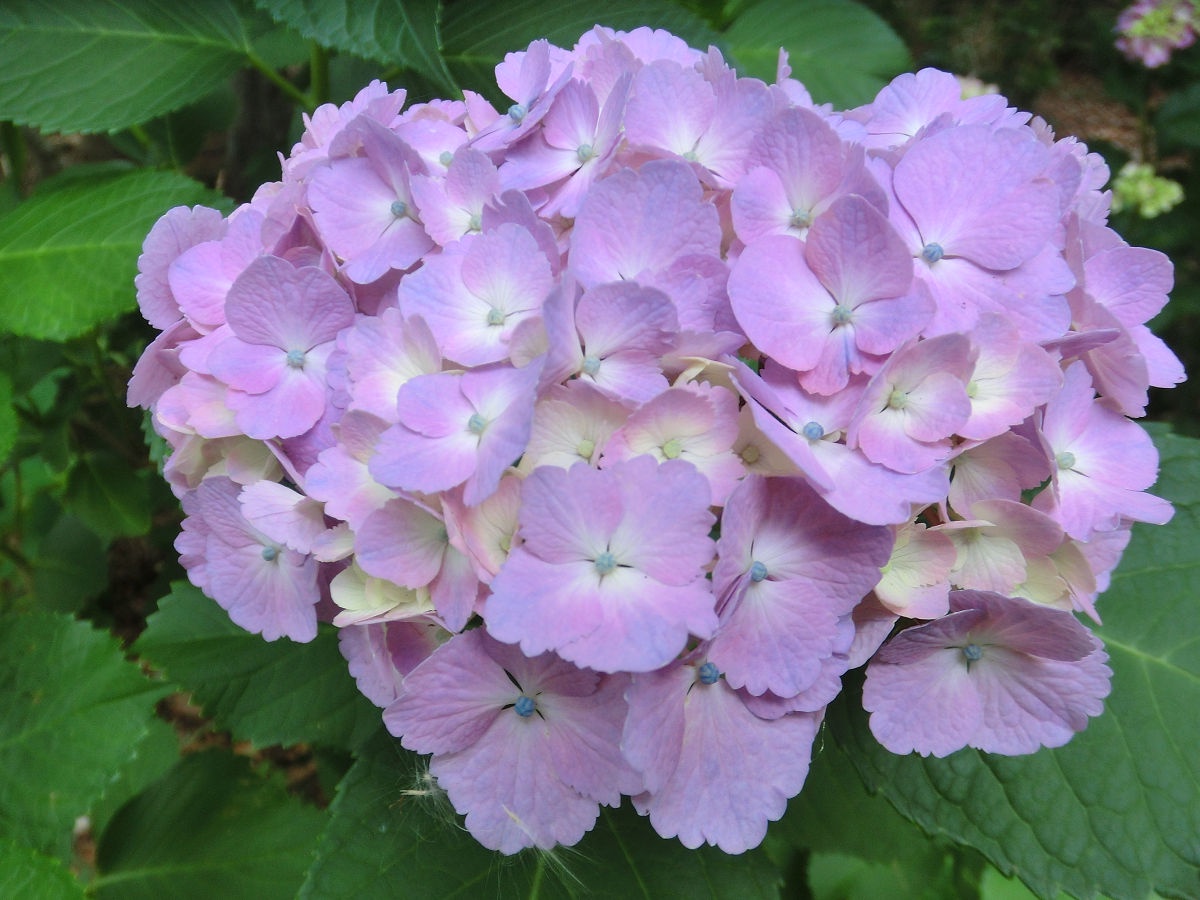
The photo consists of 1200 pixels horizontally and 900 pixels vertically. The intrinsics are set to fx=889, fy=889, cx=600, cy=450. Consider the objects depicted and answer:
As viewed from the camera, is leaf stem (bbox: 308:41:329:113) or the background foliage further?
leaf stem (bbox: 308:41:329:113)

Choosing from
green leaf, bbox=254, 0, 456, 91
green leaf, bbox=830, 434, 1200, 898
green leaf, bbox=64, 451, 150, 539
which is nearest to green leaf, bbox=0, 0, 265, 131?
green leaf, bbox=254, 0, 456, 91

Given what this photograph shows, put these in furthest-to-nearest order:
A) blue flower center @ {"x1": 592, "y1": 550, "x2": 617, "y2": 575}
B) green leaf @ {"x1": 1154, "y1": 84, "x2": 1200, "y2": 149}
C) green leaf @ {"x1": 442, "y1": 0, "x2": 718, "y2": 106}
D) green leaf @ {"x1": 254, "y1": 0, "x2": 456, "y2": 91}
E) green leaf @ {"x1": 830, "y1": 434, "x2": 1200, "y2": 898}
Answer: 1. green leaf @ {"x1": 1154, "y1": 84, "x2": 1200, "y2": 149}
2. green leaf @ {"x1": 442, "y1": 0, "x2": 718, "y2": 106}
3. green leaf @ {"x1": 254, "y1": 0, "x2": 456, "y2": 91}
4. green leaf @ {"x1": 830, "y1": 434, "x2": 1200, "y2": 898}
5. blue flower center @ {"x1": 592, "y1": 550, "x2": 617, "y2": 575}

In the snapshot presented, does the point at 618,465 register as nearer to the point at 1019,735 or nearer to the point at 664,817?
the point at 664,817

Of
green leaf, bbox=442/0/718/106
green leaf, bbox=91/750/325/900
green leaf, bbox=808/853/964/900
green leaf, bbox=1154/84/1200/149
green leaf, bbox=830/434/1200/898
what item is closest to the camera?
green leaf, bbox=830/434/1200/898

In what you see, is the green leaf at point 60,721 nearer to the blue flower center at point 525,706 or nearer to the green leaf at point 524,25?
the blue flower center at point 525,706

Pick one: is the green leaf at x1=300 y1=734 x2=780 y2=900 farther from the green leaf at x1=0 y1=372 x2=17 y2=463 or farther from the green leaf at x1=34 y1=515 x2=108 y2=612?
the green leaf at x1=34 y1=515 x2=108 y2=612

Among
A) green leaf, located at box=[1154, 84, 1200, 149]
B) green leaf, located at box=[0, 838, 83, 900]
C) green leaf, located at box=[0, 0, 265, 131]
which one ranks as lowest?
green leaf, located at box=[0, 838, 83, 900]

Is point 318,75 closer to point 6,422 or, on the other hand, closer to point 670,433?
point 6,422

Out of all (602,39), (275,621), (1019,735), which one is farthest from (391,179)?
(1019,735)
